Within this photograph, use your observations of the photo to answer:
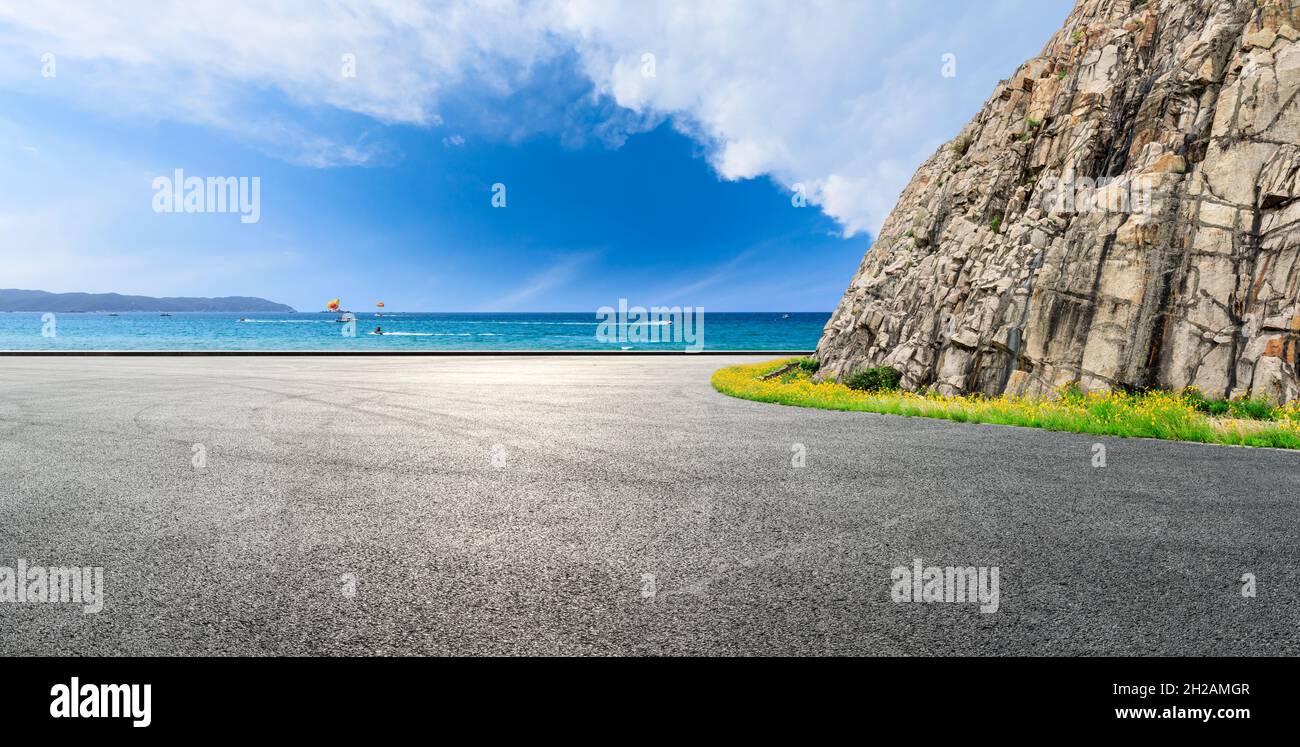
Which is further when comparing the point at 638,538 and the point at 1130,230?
the point at 1130,230

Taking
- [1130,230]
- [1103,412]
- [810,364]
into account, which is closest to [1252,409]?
→ [1103,412]

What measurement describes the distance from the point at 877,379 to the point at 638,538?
46.1 feet

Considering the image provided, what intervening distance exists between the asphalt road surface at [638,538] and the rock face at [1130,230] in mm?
4464

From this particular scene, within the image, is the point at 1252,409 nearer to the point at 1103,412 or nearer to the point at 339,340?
the point at 1103,412

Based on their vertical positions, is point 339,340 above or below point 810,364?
above

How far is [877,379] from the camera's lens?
60.6 feet

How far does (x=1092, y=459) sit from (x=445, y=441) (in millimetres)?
9787

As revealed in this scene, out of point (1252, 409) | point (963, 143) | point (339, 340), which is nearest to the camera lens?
point (1252, 409)

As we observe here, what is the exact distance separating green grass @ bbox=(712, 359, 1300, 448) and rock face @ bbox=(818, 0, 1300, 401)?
0.67 meters
